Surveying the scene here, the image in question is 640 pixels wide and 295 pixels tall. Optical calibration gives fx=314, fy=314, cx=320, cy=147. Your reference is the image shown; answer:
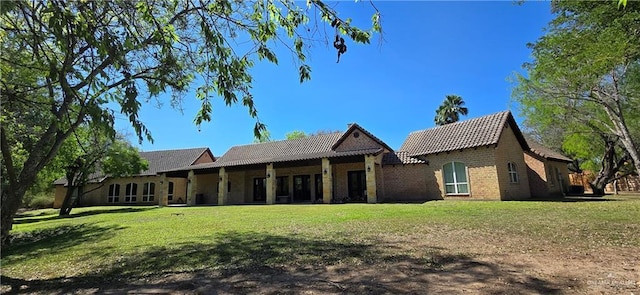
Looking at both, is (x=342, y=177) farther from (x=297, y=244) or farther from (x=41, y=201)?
(x=41, y=201)

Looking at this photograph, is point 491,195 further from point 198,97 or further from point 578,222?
point 198,97

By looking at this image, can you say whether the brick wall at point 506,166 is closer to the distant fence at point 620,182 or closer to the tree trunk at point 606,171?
the tree trunk at point 606,171

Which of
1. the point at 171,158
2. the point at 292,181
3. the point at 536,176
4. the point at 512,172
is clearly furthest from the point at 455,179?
the point at 171,158

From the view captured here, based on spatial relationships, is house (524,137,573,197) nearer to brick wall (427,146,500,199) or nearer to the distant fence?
brick wall (427,146,500,199)

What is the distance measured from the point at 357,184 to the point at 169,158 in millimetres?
22243

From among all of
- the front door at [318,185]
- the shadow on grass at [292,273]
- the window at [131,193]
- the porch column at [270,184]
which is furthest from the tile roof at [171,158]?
the shadow on grass at [292,273]

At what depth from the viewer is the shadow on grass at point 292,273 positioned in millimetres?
3865

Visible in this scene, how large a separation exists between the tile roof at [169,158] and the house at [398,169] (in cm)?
559

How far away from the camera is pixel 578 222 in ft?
26.3

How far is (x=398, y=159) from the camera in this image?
20.6m

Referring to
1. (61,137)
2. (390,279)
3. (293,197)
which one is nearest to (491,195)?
(293,197)

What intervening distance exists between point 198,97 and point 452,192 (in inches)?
670

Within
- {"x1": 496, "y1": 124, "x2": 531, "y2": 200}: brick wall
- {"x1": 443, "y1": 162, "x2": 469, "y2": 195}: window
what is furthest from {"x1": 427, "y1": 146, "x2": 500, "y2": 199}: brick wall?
{"x1": 496, "y1": 124, "x2": 531, "y2": 200}: brick wall

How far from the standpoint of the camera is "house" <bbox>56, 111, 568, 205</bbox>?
17594 millimetres
